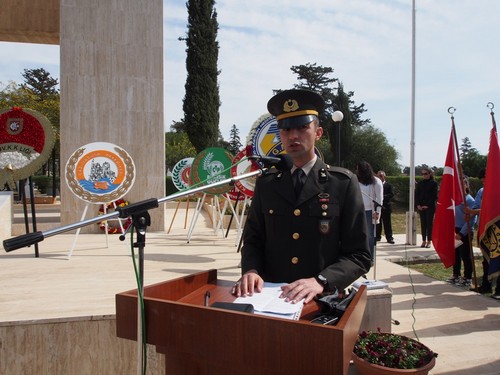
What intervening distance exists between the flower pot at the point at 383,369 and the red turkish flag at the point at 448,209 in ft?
10.1

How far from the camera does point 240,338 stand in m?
1.04

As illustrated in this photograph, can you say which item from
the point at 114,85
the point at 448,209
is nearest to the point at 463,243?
the point at 448,209

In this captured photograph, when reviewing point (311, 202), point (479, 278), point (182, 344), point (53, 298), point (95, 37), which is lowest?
point (479, 278)

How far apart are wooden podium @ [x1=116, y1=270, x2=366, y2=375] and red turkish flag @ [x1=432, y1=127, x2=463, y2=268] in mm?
4483

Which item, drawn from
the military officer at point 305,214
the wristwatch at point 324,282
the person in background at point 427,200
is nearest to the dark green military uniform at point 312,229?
the military officer at point 305,214

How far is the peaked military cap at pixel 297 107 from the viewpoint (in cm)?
177

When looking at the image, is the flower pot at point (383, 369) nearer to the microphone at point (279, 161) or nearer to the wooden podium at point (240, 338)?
the wooden podium at point (240, 338)

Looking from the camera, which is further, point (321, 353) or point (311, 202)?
point (311, 202)

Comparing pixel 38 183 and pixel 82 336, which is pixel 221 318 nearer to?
pixel 82 336

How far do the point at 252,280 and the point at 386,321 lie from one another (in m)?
2.41

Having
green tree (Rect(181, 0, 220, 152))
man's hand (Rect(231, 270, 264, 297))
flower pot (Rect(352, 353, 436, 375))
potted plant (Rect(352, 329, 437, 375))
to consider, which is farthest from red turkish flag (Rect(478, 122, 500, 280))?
green tree (Rect(181, 0, 220, 152))

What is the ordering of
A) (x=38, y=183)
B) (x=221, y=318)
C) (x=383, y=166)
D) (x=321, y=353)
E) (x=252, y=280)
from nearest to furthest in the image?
1. (x=321, y=353)
2. (x=221, y=318)
3. (x=252, y=280)
4. (x=38, y=183)
5. (x=383, y=166)

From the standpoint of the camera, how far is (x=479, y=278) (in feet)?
19.5

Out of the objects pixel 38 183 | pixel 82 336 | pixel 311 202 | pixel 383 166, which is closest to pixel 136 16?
pixel 82 336
